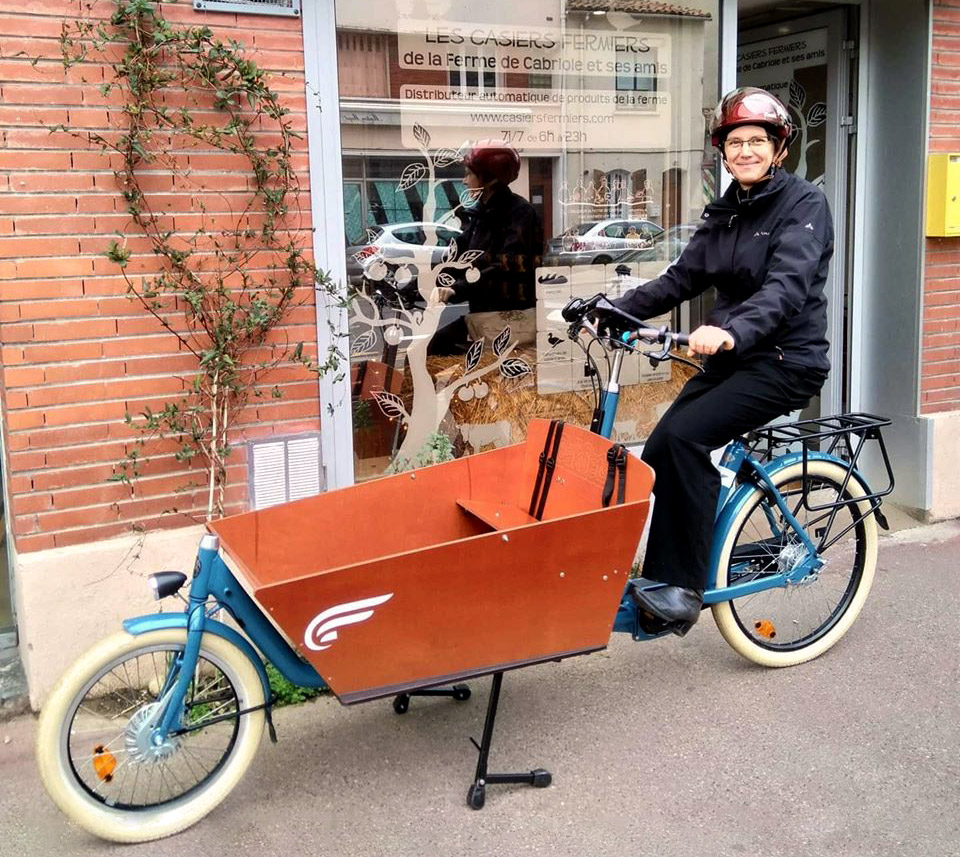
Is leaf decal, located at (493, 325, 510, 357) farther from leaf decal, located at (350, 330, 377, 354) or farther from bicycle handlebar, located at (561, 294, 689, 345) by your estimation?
bicycle handlebar, located at (561, 294, 689, 345)

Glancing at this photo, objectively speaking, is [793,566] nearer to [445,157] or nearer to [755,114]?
[755,114]

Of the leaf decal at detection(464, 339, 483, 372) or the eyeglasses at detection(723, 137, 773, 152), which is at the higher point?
the eyeglasses at detection(723, 137, 773, 152)

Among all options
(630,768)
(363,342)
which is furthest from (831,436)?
(363,342)

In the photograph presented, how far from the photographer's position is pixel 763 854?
3059 millimetres

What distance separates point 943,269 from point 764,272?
2.83m

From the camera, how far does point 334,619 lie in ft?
9.43

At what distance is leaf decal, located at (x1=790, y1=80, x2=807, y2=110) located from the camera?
6.62 meters

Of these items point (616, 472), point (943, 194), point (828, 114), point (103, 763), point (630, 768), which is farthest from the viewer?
point (828, 114)

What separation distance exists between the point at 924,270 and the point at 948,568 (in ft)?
5.74

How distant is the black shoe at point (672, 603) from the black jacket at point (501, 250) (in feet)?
6.99

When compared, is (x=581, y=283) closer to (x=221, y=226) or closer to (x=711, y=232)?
(x=711, y=232)

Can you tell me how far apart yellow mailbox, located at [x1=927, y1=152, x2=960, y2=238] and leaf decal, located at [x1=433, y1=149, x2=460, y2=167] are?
9.12 ft

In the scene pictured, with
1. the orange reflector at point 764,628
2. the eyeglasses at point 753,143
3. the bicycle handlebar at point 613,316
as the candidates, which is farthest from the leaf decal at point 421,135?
the orange reflector at point 764,628

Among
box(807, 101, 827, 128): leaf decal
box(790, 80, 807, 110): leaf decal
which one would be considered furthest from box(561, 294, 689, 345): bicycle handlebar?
box(790, 80, 807, 110): leaf decal
